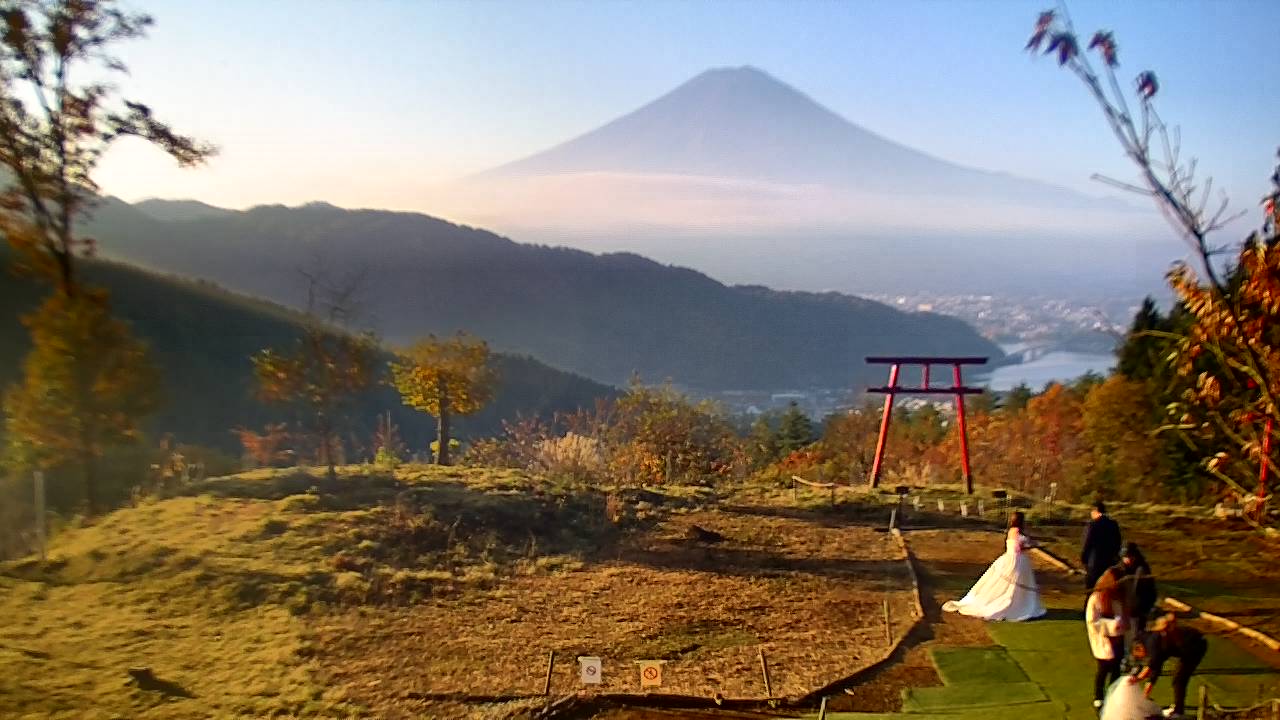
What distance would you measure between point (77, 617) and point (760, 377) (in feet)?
239

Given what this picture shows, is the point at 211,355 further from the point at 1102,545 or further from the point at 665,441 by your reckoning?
the point at 1102,545

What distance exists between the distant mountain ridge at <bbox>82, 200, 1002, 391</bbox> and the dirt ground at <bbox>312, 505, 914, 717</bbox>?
62.9 m

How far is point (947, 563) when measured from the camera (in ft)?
41.2

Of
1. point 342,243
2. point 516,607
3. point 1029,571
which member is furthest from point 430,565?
point 342,243

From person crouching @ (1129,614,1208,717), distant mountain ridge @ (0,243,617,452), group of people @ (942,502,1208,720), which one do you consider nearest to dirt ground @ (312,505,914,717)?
group of people @ (942,502,1208,720)

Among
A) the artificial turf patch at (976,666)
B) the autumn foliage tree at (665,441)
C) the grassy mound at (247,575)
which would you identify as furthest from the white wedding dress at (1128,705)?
the autumn foliage tree at (665,441)

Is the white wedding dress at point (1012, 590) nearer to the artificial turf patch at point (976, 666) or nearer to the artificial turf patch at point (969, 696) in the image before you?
the artificial turf patch at point (976, 666)

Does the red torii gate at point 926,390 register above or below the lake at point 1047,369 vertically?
above

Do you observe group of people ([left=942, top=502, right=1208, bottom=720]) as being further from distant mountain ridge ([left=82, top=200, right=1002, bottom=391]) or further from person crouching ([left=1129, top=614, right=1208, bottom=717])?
distant mountain ridge ([left=82, top=200, right=1002, bottom=391])

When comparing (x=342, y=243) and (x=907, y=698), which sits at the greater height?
(x=342, y=243)

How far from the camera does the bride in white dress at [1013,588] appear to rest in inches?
380

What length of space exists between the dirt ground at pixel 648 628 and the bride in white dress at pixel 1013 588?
83cm

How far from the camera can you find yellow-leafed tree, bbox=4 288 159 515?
12438 mm

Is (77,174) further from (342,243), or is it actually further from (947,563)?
(342,243)
